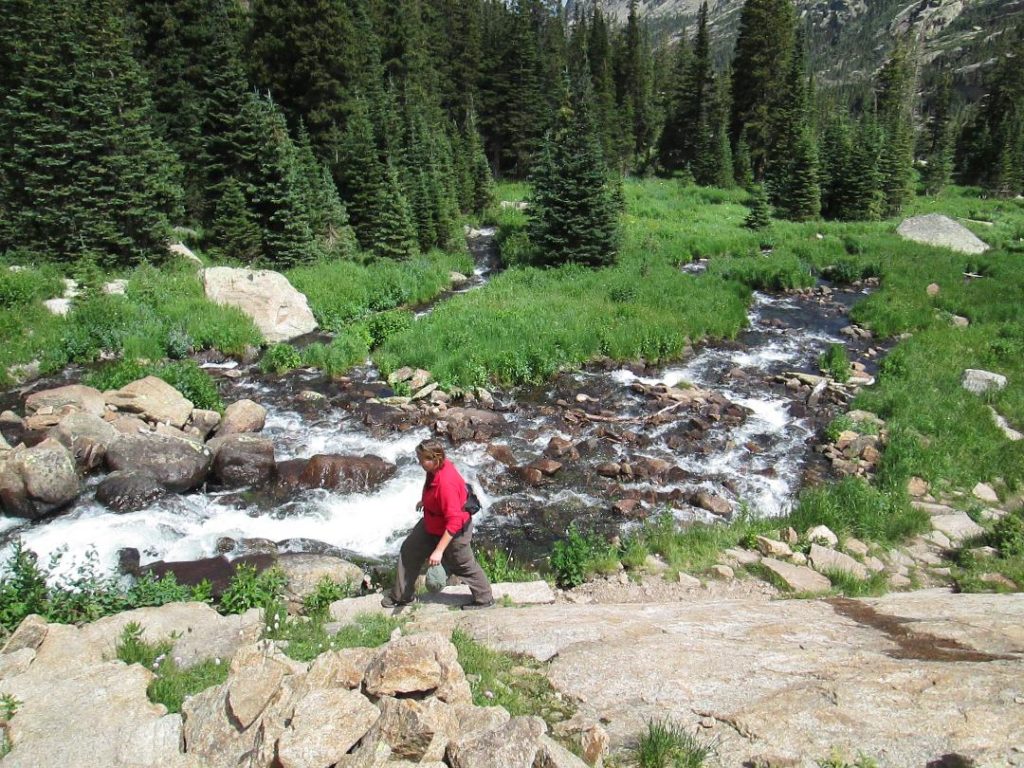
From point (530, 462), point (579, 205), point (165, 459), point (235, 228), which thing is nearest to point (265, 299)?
point (235, 228)

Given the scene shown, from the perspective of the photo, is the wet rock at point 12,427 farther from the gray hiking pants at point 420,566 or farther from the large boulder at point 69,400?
the gray hiking pants at point 420,566

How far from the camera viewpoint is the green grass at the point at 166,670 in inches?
205

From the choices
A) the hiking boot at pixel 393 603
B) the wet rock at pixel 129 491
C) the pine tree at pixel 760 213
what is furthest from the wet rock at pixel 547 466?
the pine tree at pixel 760 213

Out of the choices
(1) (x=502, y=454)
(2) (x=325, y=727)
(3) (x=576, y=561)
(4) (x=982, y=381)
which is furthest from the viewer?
(4) (x=982, y=381)

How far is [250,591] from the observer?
296 inches

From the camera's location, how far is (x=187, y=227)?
31.1 m

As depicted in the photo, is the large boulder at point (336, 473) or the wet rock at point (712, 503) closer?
the wet rock at point (712, 503)

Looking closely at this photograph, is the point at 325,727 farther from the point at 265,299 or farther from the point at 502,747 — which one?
the point at 265,299

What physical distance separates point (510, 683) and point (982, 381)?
15114 millimetres

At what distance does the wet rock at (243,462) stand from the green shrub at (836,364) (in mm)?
14729

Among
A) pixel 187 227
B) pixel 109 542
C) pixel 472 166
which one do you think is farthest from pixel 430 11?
pixel 109 542

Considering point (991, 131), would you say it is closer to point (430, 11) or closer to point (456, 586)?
point (430, 11)

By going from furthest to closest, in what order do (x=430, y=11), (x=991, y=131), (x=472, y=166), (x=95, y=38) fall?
(x=991, y=131) < (x=430, y=11) < (x=472, y=166) < (x=95, y=38)

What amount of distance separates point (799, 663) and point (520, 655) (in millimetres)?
2493
